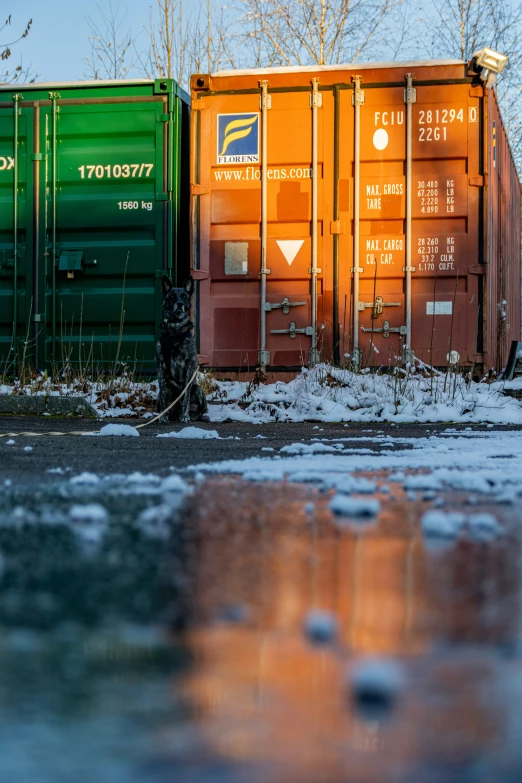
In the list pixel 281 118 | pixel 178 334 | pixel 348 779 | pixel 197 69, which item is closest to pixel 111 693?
pixel 348 779

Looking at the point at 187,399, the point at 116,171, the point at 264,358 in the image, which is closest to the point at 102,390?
the point at 264,358

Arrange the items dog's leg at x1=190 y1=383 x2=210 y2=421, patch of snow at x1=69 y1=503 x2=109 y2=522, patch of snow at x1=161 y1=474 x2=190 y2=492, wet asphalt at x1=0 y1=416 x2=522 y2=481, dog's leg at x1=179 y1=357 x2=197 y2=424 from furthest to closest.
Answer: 1. dog's leg at x1=190 y1=383 x2=210 y2=421
2. dog's leg at x1=179 y1=357 x2=197 y2=424
3. wet asphalt at x1=0 y1=416 x2=522 y2=481
4. patch of snow at x1=161 y1=474 x2=190 y2=492
5. patch of snow at x1=69 y1=503 x2=109 y2=522

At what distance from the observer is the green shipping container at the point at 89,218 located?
996 cm

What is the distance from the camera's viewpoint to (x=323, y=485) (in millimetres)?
2926

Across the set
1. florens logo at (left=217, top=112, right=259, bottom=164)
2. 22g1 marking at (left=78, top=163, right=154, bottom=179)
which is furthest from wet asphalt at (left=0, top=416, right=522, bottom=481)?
florens logo at (left=217, top=112, right=259, bottom=164)

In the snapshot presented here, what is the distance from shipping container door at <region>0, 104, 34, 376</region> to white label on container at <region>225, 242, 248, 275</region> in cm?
219

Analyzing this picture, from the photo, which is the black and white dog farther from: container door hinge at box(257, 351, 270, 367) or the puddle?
the puddle

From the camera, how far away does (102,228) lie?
10047 millimetres

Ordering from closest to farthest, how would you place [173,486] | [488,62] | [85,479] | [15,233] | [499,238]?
[173,486]
[85,479]
[488,62]
[15,233]
[499,238]

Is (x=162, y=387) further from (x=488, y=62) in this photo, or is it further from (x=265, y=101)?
(x=488, y=62)

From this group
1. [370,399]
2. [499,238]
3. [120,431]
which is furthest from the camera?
[499,238]

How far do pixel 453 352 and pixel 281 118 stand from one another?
9.89ft

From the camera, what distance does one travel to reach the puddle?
31.9 inches

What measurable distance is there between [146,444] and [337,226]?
203 inches
